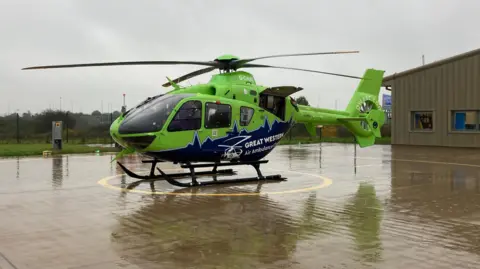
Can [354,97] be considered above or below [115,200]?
above

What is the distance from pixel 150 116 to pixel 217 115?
1708 mm

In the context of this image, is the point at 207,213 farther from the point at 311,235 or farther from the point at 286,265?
the point at 286,265

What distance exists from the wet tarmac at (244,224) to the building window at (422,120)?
683 inches

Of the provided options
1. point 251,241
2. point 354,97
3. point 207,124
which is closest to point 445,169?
point 354,97

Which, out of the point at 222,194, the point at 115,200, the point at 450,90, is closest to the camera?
the point at 115,200

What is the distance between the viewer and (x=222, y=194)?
9766mm

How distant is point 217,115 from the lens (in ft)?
36.7

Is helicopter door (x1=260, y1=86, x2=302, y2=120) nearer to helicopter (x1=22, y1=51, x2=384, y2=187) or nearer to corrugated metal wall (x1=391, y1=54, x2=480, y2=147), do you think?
helicopter (x1=22, y1=51, x2=384, y2=187)

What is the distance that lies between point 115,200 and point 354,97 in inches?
375

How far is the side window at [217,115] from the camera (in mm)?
11016

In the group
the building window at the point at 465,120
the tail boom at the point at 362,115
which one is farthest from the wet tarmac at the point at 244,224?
the building window at the point at 465,120

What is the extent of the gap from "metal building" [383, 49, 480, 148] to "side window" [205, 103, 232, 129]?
20020 mm

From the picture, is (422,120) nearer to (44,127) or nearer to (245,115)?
(245,115)

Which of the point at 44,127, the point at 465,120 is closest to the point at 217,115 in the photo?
the point at 465,120
